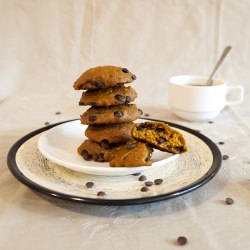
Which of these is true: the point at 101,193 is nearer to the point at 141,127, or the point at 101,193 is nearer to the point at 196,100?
the point at 141,127

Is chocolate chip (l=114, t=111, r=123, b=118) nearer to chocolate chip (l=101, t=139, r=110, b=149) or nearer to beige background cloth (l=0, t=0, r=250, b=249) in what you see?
chocolate chip (l=101, t=139, r=110, b=149)

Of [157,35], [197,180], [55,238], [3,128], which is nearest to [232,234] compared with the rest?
[197,180]

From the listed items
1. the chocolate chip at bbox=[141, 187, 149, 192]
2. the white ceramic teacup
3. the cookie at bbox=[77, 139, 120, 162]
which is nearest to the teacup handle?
the white ceramic teacup

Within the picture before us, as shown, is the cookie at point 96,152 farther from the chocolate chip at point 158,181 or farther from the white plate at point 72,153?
the chocolate chip at point 158,181

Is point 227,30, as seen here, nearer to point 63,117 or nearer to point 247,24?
point 247,24

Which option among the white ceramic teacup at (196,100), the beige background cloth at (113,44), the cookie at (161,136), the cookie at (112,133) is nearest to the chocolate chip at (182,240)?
the cookie at (161,136)

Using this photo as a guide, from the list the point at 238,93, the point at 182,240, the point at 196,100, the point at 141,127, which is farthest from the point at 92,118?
the point at 238,93
